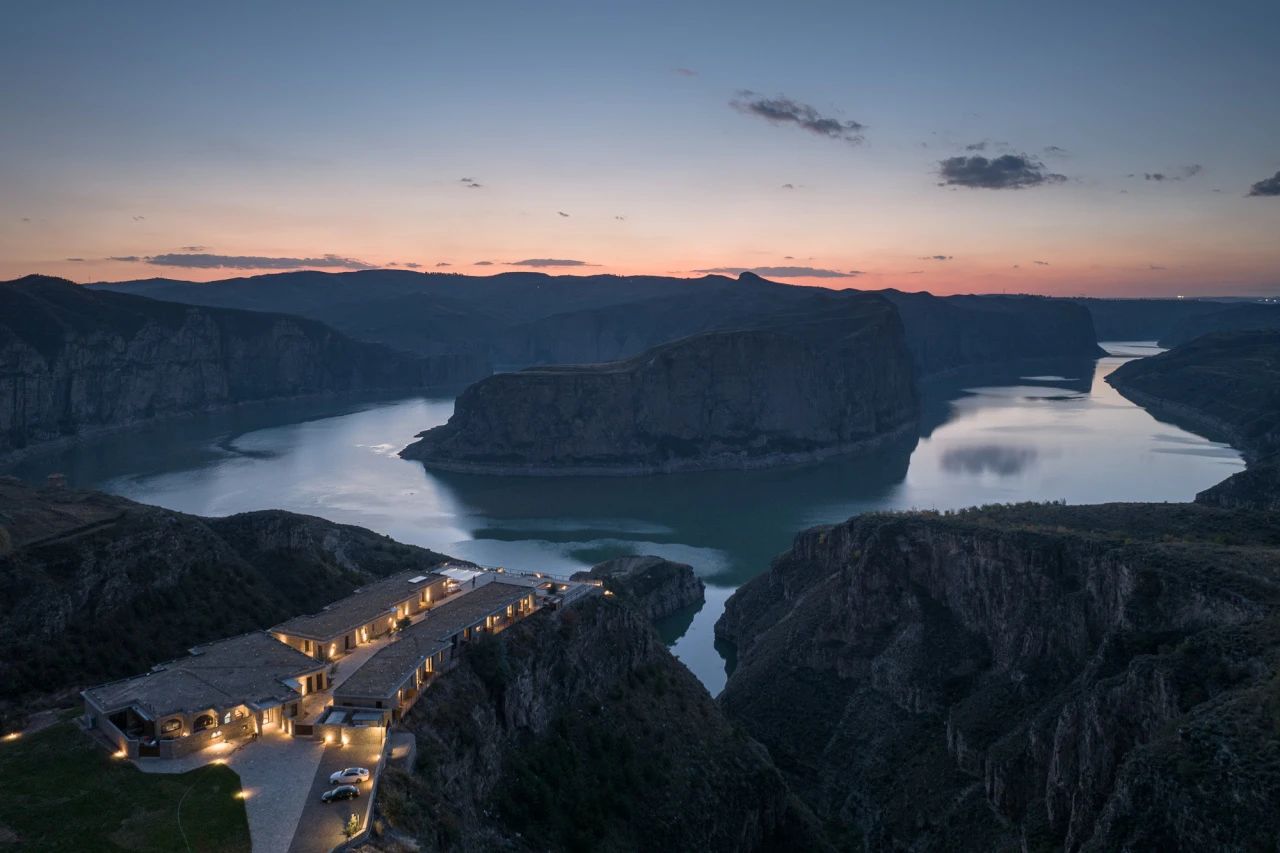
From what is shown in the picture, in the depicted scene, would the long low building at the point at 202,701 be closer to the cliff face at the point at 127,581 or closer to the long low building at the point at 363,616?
the long low building at the point at 363,616

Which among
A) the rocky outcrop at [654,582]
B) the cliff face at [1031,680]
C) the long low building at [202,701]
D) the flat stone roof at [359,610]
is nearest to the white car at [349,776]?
the long low building at [202,701]

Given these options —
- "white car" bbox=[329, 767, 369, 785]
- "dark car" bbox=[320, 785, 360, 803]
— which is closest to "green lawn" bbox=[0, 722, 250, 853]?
"dark car" bbox=[320, 785, 360, 803]

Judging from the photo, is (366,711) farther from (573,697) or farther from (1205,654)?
(1205,654)

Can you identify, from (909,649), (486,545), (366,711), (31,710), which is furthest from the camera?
(486,545)

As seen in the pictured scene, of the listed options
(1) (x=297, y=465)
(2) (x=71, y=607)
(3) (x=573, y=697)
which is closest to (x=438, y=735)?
(3) (x=573, y=697)

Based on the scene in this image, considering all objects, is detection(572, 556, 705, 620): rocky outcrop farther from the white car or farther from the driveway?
the white car

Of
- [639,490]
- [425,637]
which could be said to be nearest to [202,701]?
[425,637]

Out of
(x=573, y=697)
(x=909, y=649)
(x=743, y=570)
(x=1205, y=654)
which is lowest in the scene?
(x=743, y=570)
